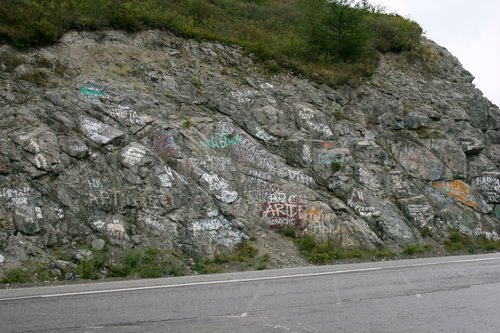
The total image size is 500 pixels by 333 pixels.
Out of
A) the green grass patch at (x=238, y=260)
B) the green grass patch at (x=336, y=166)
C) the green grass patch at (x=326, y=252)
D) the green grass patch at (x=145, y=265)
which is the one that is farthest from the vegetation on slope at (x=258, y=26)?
the green grass patch at (x=238, y=260)

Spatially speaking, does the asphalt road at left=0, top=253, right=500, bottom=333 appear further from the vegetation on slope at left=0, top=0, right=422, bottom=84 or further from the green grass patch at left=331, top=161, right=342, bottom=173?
the vegetation on slope at left=0, top=0, right=422, bottom=84

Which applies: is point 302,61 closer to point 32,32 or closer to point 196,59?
point 196,59

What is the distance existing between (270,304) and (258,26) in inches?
803

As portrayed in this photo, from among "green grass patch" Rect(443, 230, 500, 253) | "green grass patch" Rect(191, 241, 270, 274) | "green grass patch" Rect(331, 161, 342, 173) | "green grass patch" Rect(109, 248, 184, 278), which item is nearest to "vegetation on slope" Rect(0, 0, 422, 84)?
"green grass patch" Rect(331, 161, 342, 173)

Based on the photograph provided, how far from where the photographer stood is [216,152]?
1423cm

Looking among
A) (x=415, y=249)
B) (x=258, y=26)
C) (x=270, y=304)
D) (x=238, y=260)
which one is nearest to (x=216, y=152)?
(x=238, y=260)

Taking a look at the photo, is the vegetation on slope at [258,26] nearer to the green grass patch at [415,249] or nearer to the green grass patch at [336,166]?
the green grass patch at [336,166]

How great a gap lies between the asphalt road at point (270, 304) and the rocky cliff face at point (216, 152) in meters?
3.19

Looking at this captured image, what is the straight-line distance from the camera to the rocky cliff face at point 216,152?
37.3ft

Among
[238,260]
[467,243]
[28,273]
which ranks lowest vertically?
[28,273]

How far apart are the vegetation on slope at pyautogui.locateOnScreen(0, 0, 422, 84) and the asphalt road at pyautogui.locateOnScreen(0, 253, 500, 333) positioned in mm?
10992

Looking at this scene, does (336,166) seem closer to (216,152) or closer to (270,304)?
(216,152)

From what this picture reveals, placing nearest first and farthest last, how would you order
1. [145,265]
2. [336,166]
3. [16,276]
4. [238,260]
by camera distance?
[16,276]
[145,265]
[238,260]
[336,166]

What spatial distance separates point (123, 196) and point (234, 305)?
6454 millimetres
